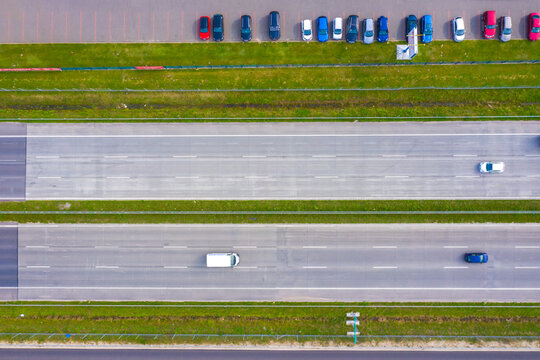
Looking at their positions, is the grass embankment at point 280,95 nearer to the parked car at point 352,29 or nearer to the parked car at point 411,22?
the parked car at point 352,29

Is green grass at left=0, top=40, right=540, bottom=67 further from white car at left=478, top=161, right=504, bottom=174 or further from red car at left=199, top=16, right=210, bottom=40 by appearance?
white car at left=478, top=161, right=504, bottom=174

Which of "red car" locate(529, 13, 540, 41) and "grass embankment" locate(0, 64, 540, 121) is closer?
"red car" locate(529, 13, 540, 41)

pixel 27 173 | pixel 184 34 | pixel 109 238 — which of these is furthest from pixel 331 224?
pixel 27 173

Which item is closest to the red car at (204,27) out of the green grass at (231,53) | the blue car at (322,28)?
the green grass at (231,53)

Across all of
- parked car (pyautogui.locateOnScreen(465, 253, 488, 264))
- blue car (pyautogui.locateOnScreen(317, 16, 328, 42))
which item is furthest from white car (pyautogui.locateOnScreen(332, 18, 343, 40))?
parked car (pyautogui.locateOnScreen(465, 253, 488, 264))

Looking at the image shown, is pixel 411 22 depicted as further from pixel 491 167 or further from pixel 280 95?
pixel 491 167

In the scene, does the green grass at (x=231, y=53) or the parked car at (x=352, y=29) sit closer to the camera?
the parked car at (x=352, y=29)
